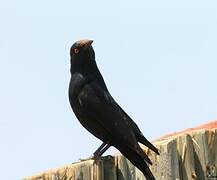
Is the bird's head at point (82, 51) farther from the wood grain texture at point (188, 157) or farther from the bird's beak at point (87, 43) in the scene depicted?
the wood grain texture at point (188, 157)

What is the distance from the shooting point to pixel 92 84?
20.7ft

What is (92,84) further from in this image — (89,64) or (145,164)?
(145,164)

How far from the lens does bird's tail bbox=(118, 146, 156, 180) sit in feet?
15.5

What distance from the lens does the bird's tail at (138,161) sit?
185 inches

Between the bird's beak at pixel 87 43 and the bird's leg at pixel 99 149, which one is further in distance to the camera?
the bird's beak at pixel 87 43

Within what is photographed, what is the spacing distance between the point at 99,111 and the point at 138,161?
3.82ft

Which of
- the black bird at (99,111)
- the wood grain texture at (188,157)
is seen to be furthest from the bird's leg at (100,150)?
the wood grain texture at (188,157)

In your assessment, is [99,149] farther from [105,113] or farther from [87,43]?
[87,43]

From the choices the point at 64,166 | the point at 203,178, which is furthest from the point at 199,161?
the point at 64,166

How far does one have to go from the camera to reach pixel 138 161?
4.86 meters

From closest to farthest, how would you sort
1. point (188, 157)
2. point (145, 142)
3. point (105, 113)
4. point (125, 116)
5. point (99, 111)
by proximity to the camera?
point (188, 157) → point (145, 142) → point (125, 116) → point (105, 113) → point (99, 111)

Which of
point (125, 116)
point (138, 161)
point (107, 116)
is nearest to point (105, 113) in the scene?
point (107, 116)

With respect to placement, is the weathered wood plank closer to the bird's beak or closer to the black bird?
the black bird

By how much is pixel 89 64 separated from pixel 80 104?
0.59m
